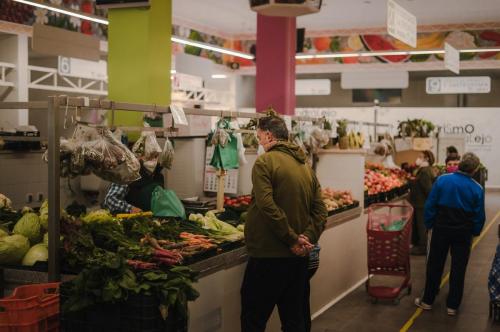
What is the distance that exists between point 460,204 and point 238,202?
2.18m

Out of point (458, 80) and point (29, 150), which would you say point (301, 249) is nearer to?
point (29, 150)

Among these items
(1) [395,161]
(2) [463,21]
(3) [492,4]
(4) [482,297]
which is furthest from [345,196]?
(2) [463,21]

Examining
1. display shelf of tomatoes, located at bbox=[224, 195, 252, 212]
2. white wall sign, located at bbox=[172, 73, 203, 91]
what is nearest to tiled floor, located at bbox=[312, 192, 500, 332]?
display shelf of tomatoes, located at bbox=[224, 195, 252, 212]

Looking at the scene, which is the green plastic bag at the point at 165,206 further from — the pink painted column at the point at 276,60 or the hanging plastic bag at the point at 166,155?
the pink painted column at the point at 276,60

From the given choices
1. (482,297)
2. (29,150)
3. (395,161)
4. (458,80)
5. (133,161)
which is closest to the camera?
(133,161)

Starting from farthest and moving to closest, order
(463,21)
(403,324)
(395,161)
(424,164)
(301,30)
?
(463,21) < (301,30) < (395,161) < (424,164) < (403,324)

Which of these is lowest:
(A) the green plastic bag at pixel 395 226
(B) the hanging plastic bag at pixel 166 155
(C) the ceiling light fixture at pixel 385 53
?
(A) the green plastic bag at pixel 395 226

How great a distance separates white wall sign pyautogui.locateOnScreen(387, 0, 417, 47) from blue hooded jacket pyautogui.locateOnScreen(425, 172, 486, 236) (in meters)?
2.00

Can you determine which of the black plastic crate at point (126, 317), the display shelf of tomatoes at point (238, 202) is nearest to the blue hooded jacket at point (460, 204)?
the display shelf of tomatoes at point (238, 202)

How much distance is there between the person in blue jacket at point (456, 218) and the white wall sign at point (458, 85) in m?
12.1

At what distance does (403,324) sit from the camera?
238 inches

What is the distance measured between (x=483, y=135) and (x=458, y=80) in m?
1.83

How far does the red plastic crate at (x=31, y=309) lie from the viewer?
3271 millimetres

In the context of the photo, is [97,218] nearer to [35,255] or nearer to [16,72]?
[35,255]
